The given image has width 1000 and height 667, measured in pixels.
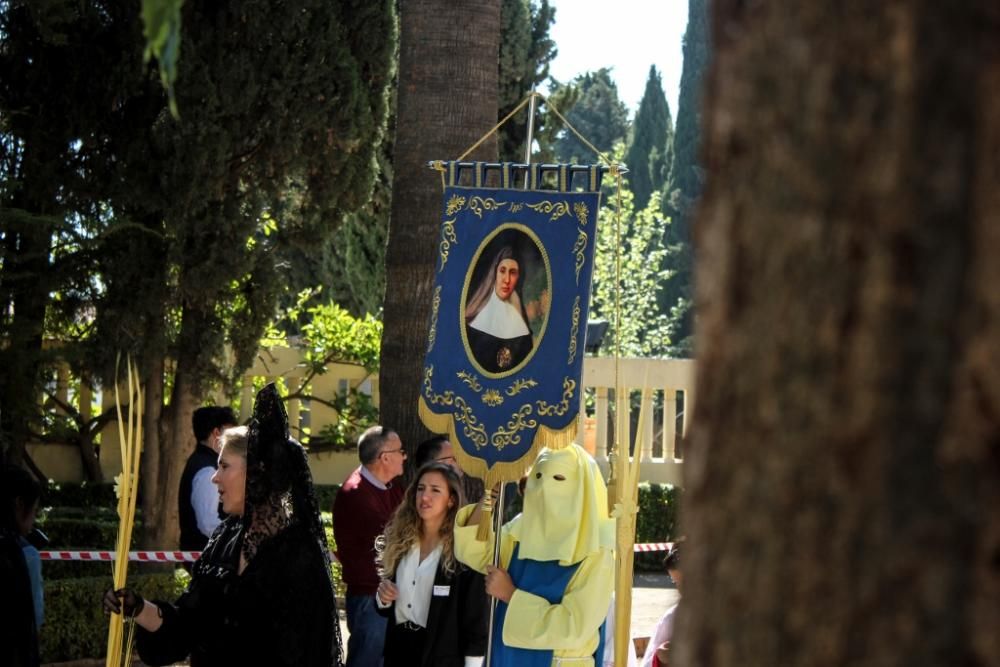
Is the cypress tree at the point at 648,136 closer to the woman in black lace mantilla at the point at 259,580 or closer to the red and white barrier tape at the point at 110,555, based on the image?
the red and white barrier tape at the point at 110,555

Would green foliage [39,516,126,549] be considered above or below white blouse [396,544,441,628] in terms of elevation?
below

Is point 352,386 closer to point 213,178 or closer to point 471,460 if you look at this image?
point 213,178

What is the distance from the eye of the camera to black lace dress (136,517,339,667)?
5293 millimetres

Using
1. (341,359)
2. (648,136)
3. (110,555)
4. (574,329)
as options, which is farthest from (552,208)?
(648,136)

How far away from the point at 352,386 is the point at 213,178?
6309mm

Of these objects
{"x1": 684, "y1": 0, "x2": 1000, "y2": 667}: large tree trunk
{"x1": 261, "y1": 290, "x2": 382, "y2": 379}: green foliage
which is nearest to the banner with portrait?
{"x1": 684, "y1": 0, "x2": 1000, "y2": 667}: large tree trunk

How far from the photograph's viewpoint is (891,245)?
153 centimetres

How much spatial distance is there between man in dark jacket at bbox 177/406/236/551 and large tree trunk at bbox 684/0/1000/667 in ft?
22.6

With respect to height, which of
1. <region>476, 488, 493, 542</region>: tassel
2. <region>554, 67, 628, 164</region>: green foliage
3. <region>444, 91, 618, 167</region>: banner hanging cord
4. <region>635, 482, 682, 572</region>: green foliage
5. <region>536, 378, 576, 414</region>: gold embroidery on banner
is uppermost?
<region>554, 67, 628, 164</region>: green foliage

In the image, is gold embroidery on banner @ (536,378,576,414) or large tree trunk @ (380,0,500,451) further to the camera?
large tree trunk @ (380,0,500,451)

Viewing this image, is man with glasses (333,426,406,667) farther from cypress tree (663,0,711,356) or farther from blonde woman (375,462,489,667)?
cypress tree (663,0,711,356)

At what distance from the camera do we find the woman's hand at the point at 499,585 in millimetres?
6051

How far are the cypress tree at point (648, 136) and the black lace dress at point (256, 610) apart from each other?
4817cm

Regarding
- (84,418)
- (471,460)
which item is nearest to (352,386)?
(84,418)
